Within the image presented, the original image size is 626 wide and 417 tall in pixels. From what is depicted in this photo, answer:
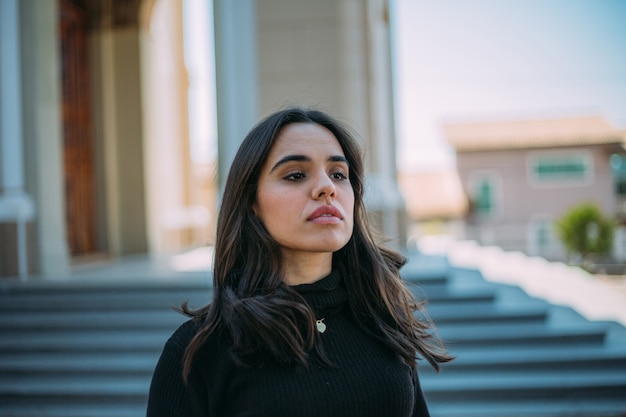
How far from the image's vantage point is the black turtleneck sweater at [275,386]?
4.19 ft

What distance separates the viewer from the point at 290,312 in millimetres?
1327

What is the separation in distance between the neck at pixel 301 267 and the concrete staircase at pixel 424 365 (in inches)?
126

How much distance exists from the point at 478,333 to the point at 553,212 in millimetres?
26969

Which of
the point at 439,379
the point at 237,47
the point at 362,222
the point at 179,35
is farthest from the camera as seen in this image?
the point at 179,35

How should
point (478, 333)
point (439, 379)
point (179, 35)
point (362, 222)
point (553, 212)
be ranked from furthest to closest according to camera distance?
point (553, 212)
point (179, 35)
point (478, 333)
point (439, 379)
point (362, 222)

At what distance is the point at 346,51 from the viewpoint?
700 cm

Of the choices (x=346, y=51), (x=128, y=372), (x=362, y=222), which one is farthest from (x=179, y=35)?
(x=362, y=222)

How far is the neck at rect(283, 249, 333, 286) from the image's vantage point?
1.43 meters

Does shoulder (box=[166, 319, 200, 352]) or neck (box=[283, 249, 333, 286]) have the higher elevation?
neck (box=[283, 249, 333, 286])

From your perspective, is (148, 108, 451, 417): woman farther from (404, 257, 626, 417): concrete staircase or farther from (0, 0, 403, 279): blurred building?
(404, 257, 626, 417): concrete staircase

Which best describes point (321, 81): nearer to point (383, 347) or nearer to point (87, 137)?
point (87, 137)

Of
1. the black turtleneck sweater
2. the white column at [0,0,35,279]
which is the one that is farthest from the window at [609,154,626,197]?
the black turtleneck sweater

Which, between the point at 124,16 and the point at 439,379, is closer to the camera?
the point at 439,379

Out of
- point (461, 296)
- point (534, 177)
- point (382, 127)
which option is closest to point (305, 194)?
point (461, 296)
